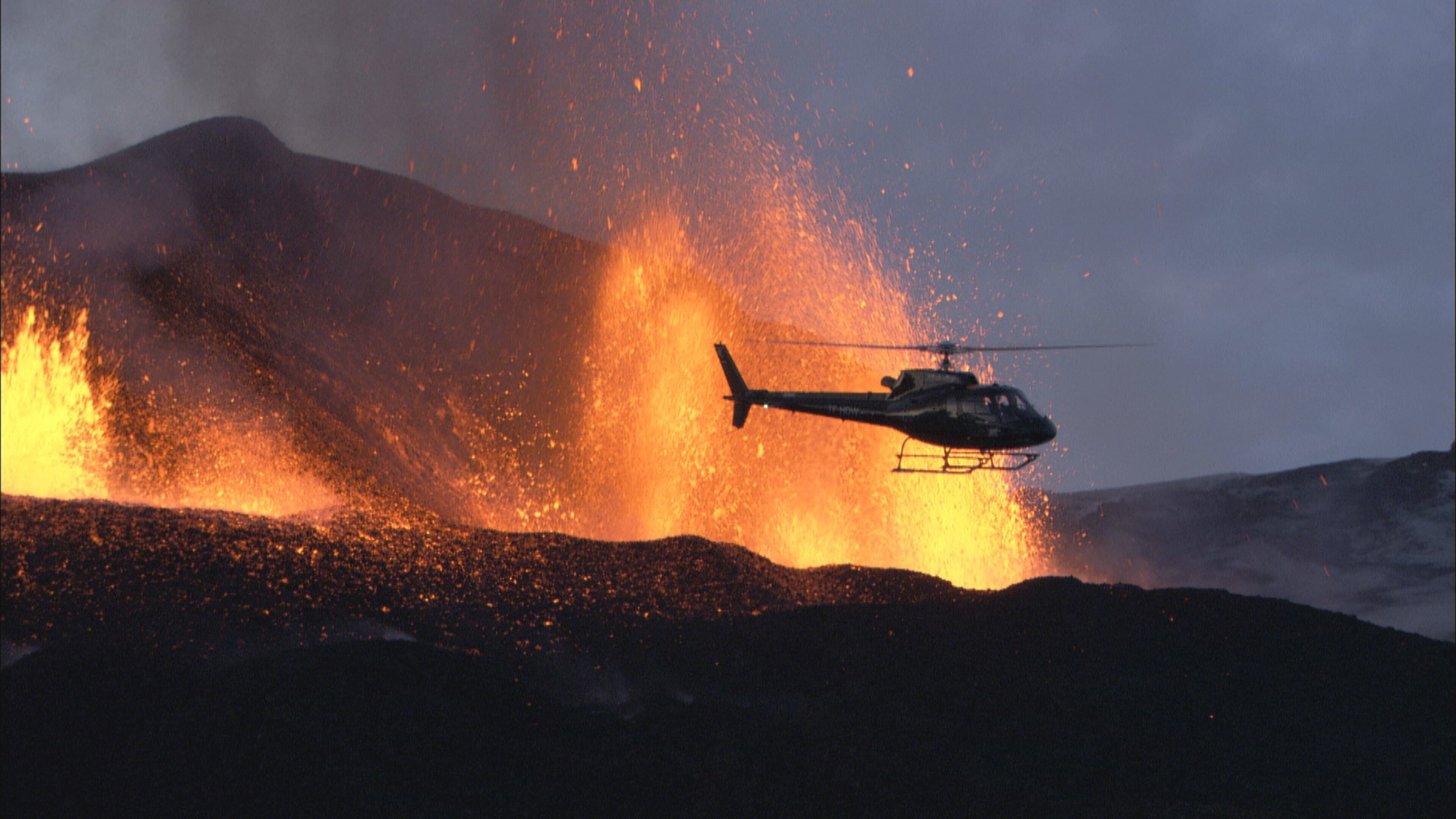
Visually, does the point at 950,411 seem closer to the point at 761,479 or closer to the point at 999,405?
the point at 999,405

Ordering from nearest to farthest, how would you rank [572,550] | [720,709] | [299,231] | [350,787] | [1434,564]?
[350,787], [720,709], [572,550], [299,231], [1434,564]

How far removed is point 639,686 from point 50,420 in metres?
18.8

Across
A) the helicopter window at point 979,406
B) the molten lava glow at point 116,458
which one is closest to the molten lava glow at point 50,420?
the molten lava glow at point 116,458

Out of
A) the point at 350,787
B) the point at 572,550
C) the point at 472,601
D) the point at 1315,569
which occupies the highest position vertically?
the point at 1315,569

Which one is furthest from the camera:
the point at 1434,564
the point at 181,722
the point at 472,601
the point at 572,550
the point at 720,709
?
the point at 1434,564

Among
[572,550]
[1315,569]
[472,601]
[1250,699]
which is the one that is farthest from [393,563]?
[1315,569]

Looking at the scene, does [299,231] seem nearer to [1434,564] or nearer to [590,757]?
[590,757]

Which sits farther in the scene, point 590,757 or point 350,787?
point 590,757

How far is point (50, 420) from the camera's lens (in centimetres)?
2356

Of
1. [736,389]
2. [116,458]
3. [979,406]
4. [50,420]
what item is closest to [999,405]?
[979,406]

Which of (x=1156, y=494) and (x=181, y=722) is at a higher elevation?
(x=1156, y=494)

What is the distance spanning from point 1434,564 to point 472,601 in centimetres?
4364

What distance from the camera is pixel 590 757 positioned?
11.4 m

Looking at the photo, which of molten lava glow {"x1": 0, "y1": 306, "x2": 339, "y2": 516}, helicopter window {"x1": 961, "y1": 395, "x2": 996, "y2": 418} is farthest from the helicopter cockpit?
molten lava glow {"x1": 0, "y1": 306, "x2": 339, "y2": 516}
